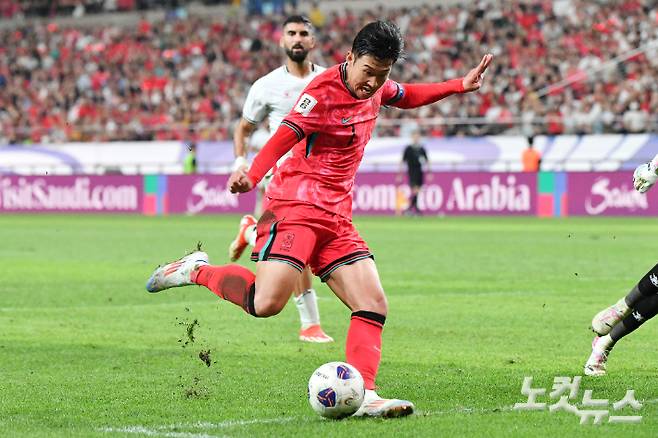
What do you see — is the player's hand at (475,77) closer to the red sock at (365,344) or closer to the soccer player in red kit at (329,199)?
the soccer player in red kit at (329,199)

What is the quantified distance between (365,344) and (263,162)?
110 cm

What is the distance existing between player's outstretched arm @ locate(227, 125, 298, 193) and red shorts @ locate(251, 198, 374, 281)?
0.36m

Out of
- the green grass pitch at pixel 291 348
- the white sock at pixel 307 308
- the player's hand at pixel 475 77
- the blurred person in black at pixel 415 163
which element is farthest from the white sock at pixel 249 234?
the blurred person in black at pixel 415 163

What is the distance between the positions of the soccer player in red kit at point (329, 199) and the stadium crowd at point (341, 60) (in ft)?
77.1

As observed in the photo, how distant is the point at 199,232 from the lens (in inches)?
928

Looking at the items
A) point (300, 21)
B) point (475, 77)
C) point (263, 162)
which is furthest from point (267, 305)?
point (300, 21)

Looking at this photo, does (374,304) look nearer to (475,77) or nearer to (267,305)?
(267,305)

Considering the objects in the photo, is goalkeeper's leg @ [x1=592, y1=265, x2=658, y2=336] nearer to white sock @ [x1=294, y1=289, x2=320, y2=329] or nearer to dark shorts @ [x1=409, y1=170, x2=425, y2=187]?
white sock @ [x1=294, y1=289, x2=320, y2=329]

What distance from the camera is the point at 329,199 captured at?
21.3 feet

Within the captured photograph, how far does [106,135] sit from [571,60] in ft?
48.4

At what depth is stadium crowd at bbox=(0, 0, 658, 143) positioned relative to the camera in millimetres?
30556

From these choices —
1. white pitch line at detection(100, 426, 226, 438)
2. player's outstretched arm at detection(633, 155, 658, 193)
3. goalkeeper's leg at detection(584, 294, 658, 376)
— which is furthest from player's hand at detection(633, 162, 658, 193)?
white pitch line at detection(100, 426, 226, 438)

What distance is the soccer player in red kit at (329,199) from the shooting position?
6.21 m

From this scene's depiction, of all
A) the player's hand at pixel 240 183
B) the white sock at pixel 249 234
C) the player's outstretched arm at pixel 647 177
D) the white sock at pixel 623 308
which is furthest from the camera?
the white sock at pixel 249 234
